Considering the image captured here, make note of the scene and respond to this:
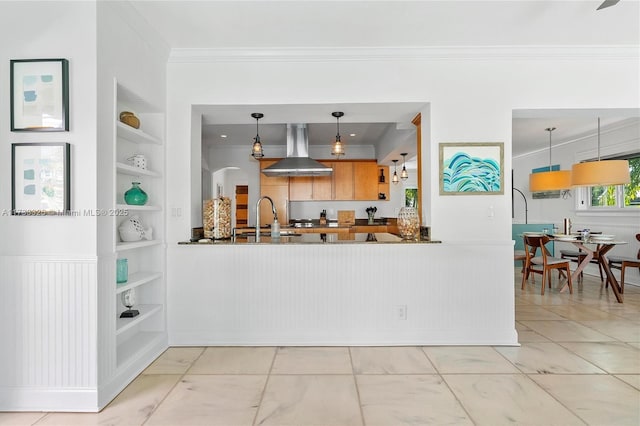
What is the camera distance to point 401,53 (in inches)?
123

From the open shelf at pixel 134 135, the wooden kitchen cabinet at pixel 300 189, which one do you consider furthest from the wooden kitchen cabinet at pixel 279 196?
the open shelf at pixel 134 135

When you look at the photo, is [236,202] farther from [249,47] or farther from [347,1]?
[347,1]

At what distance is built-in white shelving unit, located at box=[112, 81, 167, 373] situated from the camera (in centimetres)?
282

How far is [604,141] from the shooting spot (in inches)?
239

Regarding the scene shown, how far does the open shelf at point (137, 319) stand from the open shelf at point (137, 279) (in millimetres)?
236

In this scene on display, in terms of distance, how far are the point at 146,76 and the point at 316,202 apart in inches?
188

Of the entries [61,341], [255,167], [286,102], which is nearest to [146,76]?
[286,102]

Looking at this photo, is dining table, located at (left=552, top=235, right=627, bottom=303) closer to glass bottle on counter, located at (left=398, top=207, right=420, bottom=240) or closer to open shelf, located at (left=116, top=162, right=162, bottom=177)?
glass bottle on counter, located at (left=398, top=207, right=420, bottom=240)

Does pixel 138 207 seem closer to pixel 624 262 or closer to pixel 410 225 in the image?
pixel 410 225

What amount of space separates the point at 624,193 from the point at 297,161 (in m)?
5.27

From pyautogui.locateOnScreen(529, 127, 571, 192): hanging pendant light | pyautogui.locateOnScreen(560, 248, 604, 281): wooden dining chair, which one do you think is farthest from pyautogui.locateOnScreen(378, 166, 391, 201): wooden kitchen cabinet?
pyautogui.locateOnScreen(560, 248, 604, 281): wooden dining chair

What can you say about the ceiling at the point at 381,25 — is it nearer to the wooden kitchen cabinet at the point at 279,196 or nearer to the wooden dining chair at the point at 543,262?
the wooden dining chair at the point at 543,262

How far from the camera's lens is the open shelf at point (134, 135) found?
8.32 ft

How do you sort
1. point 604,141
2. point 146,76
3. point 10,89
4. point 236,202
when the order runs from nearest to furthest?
point 10,89 < point 146,76 < point 604,141 < point 236,202
